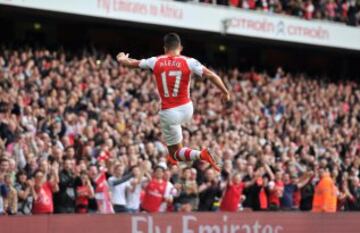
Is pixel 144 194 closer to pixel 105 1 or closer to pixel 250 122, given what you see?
pixel 250 122

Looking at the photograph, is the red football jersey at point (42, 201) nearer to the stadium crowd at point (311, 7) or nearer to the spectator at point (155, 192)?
the spectator at point (155, 192)

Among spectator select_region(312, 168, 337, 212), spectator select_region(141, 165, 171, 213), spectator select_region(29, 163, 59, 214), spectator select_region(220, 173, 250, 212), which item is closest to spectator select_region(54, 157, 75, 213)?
spectator select_region(29, 163, 59, 214)

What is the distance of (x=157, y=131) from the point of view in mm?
21703

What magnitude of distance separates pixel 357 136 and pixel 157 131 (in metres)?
Answer: 7.72

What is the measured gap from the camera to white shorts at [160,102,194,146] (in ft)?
42.9

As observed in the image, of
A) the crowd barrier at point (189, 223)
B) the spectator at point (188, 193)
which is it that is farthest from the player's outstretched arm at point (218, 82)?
the spectator at point (188, 193)

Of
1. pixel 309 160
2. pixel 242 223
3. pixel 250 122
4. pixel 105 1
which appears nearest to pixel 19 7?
pixel 105 1

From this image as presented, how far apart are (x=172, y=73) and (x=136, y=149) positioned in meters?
7.00

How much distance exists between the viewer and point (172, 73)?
1292 cm

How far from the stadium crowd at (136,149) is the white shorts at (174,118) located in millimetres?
4126

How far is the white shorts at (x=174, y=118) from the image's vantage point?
42.9ft

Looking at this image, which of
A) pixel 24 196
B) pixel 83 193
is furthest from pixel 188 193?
pixel 24 196

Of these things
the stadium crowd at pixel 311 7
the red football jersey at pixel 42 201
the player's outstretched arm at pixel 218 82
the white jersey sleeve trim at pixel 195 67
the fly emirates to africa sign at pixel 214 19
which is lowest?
the red football jersey at pixel 42 201

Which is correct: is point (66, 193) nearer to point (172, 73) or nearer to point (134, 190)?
point (134, 190)
